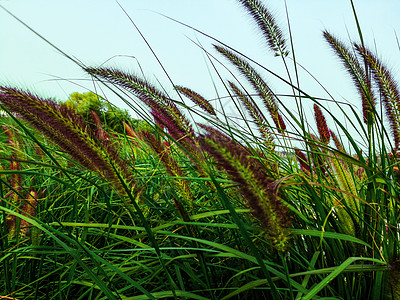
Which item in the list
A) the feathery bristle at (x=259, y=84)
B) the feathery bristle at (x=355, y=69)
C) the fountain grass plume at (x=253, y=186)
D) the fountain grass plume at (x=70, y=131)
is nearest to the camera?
the fountain grass plume at (x=253, y=186)

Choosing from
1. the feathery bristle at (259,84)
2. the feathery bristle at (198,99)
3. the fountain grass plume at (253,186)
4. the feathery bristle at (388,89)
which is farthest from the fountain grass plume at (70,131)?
the feathery bristle at (388,89)

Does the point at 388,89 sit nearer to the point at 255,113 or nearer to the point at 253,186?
the point at 255,113

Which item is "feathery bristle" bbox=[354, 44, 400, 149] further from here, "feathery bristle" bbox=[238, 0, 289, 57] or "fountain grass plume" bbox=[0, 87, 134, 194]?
"fountain grass plume" bbox=[0, 87, 134, 194]

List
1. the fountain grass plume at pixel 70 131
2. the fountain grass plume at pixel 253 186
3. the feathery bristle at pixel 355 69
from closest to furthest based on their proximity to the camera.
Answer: the fountain grass plume at pixel 253 186 < the fountain grass plume at pixel 70 131 < the feathery bristle at pixel 355 69

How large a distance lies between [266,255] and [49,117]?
2.89ft

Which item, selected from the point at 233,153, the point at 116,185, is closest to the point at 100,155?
the point at 116,185

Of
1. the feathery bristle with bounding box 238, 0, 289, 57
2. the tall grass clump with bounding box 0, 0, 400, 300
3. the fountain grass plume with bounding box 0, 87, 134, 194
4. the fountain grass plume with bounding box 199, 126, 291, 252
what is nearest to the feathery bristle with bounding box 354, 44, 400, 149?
the tall grass clump with bounding box 0, 0, 400, 300

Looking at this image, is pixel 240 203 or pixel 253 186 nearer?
pixel 253 186

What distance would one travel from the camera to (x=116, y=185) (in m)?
0.94

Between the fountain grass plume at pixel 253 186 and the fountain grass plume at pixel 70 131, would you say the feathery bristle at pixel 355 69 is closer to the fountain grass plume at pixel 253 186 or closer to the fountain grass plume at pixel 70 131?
the fountain grass plume at pixel 253 186

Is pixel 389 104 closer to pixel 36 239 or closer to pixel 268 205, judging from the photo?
pixel 268 205

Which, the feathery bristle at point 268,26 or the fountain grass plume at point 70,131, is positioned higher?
the feathery bristle at point 268,26

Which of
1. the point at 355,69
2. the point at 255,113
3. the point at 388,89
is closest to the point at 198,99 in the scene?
the point at 255,113

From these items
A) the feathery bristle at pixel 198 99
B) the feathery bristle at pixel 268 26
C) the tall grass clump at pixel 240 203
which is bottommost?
the tall grass clump at pixel 240 203
